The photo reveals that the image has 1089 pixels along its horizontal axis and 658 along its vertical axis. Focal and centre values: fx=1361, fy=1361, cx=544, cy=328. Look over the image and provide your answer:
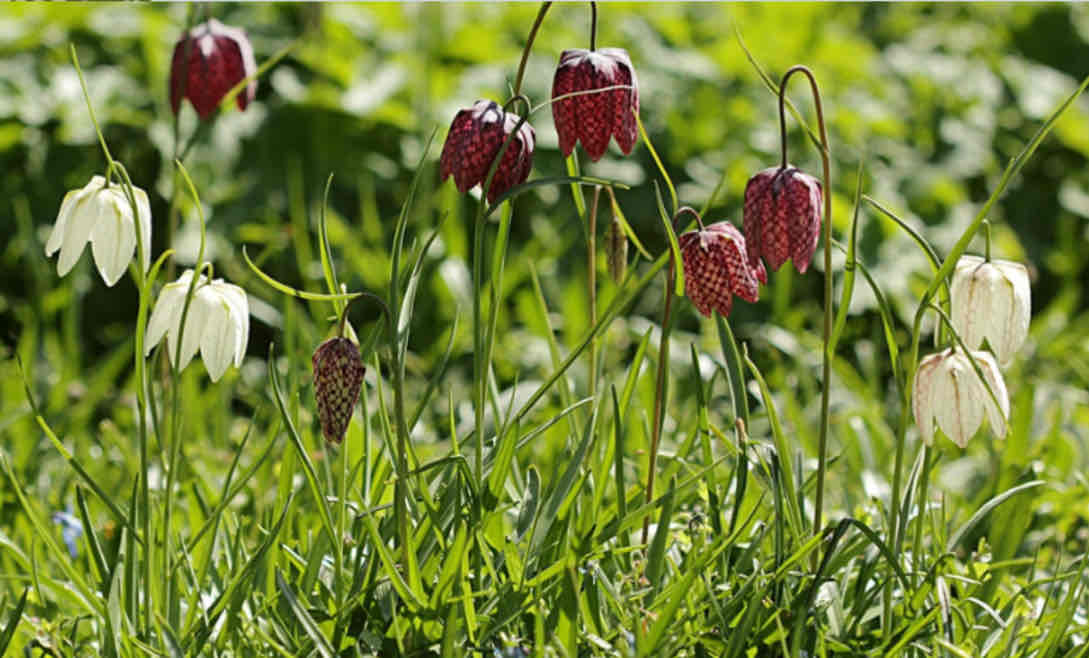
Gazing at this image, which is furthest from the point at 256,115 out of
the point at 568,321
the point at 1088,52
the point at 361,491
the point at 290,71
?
the point at 1088,52

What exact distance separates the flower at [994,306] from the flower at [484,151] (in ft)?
1.56

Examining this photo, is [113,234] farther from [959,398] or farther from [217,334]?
[959,398]

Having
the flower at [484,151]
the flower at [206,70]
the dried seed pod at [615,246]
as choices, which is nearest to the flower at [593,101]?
the flower at [484,151]

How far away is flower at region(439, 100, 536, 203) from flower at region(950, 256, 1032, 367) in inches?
18.8

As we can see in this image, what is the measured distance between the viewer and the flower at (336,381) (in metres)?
1.35

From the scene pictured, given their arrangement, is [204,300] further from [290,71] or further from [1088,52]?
[1088,52]

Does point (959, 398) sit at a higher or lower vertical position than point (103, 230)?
lower

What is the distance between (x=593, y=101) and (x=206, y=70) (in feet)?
2.75

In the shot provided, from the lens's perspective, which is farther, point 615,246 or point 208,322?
point 615,246

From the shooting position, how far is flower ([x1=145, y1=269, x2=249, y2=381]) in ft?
4.58

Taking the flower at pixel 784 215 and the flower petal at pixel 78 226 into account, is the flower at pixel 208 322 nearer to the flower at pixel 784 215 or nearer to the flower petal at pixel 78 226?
the flower petal at pixel 78 226

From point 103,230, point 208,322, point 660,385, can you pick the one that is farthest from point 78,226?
point 660,385

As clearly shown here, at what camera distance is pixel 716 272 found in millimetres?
1450

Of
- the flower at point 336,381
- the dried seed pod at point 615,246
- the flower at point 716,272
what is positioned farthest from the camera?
the dried seed pod at point 615,246
